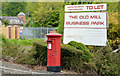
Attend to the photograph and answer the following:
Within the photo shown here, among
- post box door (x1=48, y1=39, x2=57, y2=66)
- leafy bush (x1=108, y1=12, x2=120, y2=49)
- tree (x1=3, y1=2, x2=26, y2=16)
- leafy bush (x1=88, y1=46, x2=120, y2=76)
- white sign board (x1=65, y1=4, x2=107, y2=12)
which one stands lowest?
leafy bush (x1=88, y1=46, x2=120, y2=76)

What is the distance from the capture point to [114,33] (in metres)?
10.8

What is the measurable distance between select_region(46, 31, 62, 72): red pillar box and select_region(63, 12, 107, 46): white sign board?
327 centimetres

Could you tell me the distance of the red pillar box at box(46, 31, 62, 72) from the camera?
659 centimetres

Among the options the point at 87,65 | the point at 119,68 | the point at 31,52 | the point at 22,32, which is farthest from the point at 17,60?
the point at 22,32

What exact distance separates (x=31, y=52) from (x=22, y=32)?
1345cm

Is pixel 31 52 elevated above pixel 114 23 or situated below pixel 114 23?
below

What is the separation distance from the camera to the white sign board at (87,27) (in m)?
9.50

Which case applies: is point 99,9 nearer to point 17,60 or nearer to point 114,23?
point 114,23

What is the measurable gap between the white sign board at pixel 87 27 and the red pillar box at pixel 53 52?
327 cm

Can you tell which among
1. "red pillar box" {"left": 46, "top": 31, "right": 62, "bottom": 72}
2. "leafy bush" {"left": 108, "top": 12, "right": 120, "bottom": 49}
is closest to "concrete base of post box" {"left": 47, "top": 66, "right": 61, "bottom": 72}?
"red pillar box" {"left": 46, "top": 31, "right": 62, "bottom": 72}

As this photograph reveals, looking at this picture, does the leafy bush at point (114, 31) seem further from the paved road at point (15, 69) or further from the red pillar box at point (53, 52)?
the paved road at point (15, 69)

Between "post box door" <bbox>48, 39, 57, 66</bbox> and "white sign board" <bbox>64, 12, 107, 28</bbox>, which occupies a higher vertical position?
"white sign board" <bbox>64, 12, 107, 28</bbox>

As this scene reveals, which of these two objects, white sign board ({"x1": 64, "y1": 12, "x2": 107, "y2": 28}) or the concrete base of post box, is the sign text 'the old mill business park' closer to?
white sign board ({"x1": 64, "y1": 12, "x2": 107, "y2": 28})

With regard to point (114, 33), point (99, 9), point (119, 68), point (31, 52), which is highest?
point (99, 9)
